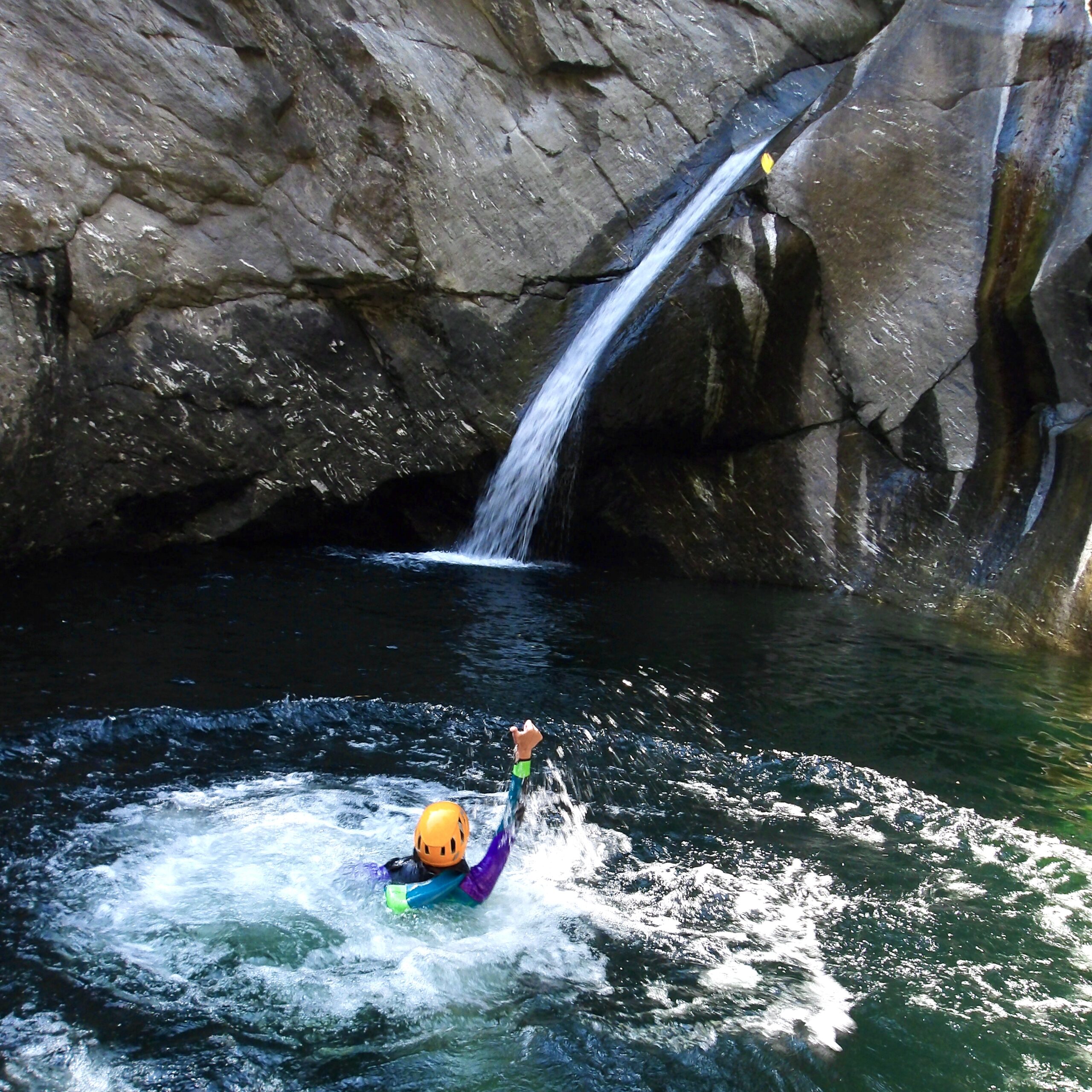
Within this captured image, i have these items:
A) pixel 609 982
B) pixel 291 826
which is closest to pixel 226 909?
pixel 291 826

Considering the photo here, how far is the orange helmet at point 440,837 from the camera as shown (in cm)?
378

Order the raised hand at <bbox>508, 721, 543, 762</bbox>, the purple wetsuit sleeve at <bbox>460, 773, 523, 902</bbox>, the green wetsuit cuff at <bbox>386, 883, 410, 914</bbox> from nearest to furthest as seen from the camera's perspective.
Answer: the green wetsuit cuff at <bbox>386, 883, 410, 914</bbox> < the purple wetsuit sleeve at <bbox>460, 773, 523, 902</bbox> < the raised hand at <bbox>508, 721, 543, 762</bbox>

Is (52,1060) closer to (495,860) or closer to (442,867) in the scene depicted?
(442,867)

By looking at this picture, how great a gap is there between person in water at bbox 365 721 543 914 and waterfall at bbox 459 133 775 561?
19.7 ft

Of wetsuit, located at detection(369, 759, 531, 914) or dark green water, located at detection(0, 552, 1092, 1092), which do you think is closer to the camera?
dark green water, located at detection(0, 552, 1092, 1092)

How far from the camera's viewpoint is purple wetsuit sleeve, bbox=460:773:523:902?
387 cm

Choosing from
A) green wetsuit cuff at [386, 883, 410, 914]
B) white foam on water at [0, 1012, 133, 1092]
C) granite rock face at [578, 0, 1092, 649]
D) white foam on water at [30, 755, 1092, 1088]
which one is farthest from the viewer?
granite rock face at [578, 0, 1092, 649]

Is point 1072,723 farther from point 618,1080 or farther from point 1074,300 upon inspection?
point 618,1080

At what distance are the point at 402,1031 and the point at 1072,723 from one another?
4.67 meters

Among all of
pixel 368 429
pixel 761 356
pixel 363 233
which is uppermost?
pixel 363 233

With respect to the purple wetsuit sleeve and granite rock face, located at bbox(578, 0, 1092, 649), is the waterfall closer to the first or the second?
granite rock face, located at bbox(578, 0, 1092, 649)

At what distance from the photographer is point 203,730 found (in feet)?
17.5

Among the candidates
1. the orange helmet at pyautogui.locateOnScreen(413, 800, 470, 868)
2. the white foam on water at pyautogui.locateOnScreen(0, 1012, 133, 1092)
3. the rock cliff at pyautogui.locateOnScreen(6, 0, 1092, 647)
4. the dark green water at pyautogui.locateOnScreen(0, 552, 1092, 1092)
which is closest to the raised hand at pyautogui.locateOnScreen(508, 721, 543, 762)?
the orange helmet at pyautogui.locateOnScreen(413, 800, 470, 868)

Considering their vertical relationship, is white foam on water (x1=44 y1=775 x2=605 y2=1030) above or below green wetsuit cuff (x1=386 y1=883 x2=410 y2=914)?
below
